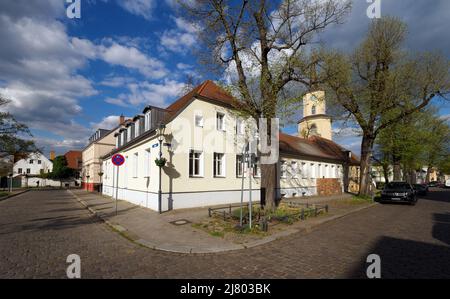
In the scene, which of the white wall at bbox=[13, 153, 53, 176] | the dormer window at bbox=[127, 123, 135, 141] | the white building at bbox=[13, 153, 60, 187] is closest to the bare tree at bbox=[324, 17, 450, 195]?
the dormer window at bbox=[127, 123, 135, 141]

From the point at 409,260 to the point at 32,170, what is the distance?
3097 inches

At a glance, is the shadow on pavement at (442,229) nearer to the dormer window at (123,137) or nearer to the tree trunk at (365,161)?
the tree trunk at (365,161)

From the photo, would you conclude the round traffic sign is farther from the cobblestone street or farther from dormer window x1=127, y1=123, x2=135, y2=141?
dormer window x1=127, y1=123, x2=135, y2=141

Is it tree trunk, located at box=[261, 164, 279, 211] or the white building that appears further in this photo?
the white building

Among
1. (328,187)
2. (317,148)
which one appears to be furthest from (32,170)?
(328,187)

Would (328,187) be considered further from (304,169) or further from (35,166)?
(35,166)

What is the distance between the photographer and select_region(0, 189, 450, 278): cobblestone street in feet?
16.5

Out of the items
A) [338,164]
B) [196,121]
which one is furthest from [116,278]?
[338,164]

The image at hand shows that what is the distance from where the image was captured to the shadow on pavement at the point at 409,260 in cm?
498

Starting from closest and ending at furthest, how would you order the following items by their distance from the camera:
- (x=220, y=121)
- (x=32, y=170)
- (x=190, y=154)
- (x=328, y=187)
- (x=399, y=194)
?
(x=190, y=154) → (x=220, y=121) → (x=399, y=194) → (x=328, y=187) → (x=32, y=170)

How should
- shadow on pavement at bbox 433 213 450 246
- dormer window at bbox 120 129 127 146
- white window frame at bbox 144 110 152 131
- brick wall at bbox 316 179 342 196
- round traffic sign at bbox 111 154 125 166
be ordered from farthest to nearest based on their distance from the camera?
1. brick wall at bbox 316 179 342 196
2. dormer window at bbox 120 129 127 146
3. white window frame at bbox 144 110 152 131
4. round traffic sign at bbox 111 154 125 166
5. shadow on pavement at bbox 433 213 450 246

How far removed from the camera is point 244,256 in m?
6.14

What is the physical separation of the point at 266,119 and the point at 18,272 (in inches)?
386
